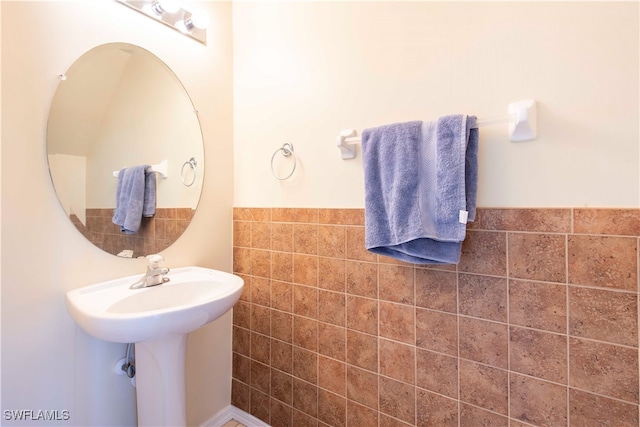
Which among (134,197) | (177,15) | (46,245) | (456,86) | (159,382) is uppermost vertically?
(177,15)

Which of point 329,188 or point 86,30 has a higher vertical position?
point 86,30

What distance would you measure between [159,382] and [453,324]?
110 cm

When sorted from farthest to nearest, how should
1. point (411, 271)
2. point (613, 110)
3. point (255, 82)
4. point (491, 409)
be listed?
1. point (255, 82)
2. point (411, 271)
3. point (491, 409)
4. point (613, 110)

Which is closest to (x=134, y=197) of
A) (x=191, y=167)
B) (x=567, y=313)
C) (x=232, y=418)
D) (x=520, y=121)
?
(x=191, y=167)

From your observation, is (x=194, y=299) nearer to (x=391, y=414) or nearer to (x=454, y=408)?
(x=391, y=414)

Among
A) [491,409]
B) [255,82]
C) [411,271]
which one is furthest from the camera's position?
[255,82]

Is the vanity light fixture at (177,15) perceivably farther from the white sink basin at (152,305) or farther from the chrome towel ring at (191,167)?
the white sink basin at (152,305)

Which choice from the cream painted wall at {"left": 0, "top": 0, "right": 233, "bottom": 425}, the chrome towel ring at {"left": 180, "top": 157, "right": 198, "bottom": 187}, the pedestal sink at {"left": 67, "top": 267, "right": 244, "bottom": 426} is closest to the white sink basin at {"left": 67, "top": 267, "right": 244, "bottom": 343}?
the pedestal sink at {"left": 67, "top": 267, "right": 244, "bottom": 426}

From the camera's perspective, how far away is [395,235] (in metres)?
0.92

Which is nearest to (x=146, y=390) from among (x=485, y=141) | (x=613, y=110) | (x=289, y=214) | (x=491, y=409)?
(x=289, y=214)

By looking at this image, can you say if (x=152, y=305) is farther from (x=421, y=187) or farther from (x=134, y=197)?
(x=421, y=187)

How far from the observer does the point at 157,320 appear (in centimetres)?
82

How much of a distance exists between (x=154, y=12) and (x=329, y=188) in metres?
1.11

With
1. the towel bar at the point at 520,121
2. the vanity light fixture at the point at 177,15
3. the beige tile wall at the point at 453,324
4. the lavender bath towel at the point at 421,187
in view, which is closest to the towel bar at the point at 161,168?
the beige tile wall at the point at 453,324
